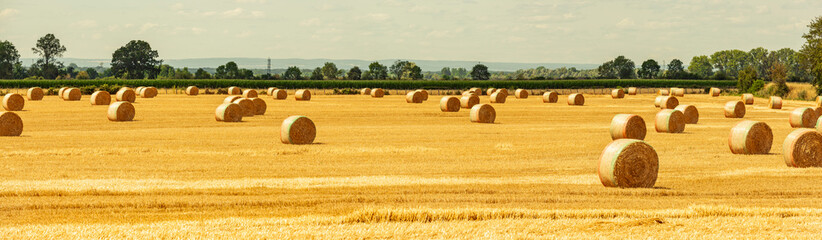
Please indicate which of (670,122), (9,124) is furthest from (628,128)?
(9,124)

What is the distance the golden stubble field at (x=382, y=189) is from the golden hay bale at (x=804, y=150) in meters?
0.56

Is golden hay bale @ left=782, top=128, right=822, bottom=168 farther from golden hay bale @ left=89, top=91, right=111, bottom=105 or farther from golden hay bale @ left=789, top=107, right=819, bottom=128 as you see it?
golden hay bale @ left=89, top=91, right=111, bottom=105

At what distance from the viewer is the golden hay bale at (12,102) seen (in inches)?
1968

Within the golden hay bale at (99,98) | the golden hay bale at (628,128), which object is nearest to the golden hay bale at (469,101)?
the golden hay bale at (99,98)

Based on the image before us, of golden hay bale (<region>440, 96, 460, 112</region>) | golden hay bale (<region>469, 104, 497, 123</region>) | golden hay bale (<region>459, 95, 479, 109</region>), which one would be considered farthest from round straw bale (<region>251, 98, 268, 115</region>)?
golden hay bale (<region>459, 95, 479, 109</region>)

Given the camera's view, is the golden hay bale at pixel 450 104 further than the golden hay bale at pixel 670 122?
Yes

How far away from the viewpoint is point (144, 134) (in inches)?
1280

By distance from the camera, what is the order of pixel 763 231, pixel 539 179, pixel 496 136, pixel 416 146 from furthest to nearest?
pixel 496 136
pixel 416 146
pixel 539 179
pixel 763 231

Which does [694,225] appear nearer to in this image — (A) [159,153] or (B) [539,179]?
(B) [539,179]

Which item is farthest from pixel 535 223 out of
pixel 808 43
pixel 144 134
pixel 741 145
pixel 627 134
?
pixel 808 43

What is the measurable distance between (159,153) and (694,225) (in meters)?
16.6

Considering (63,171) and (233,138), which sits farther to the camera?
(233,138)

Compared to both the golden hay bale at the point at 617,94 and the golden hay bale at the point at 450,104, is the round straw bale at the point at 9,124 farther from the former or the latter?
the golden hay bale at the point at 617,94

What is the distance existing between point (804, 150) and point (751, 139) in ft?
11.6
